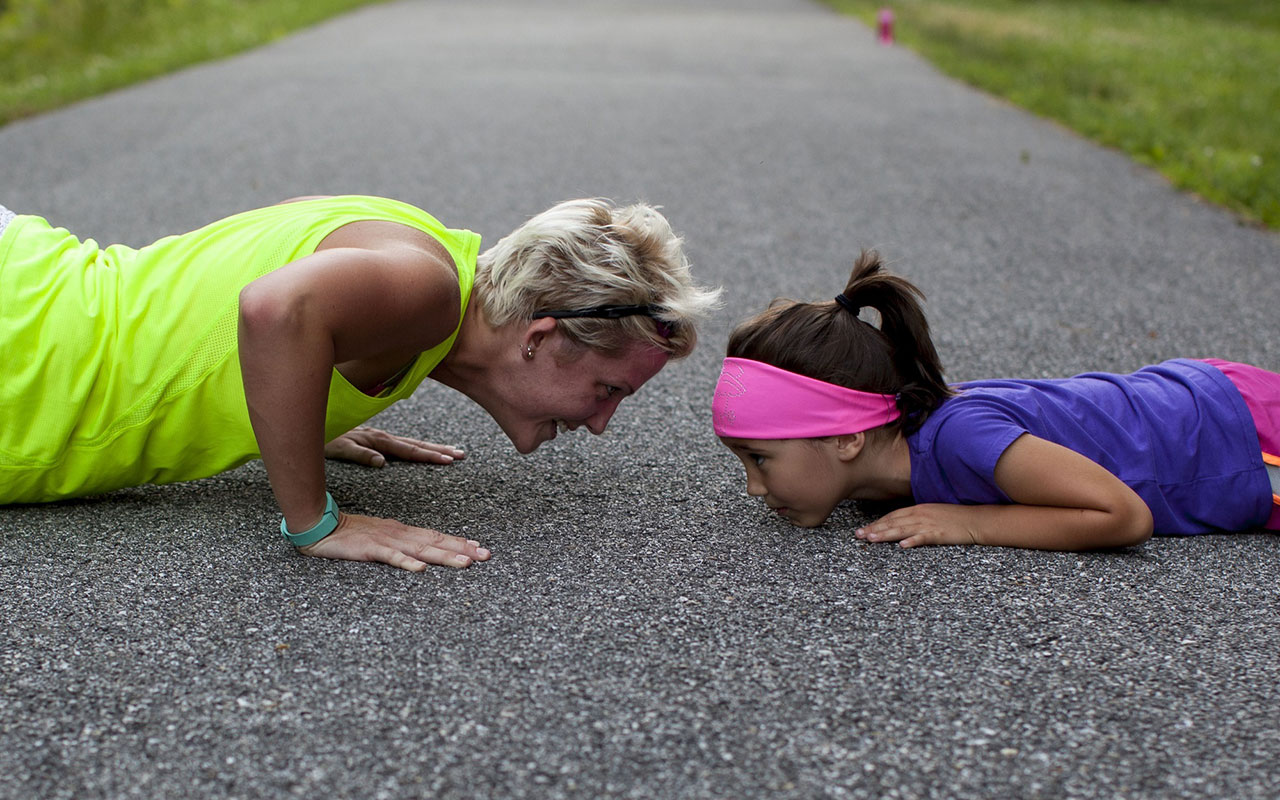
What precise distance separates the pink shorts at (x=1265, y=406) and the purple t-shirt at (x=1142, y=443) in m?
0.02

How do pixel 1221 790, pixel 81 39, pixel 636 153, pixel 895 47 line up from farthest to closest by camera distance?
pixel 895 47 < pixel 81 39 < pixel 636 153 < pixel 1221 790

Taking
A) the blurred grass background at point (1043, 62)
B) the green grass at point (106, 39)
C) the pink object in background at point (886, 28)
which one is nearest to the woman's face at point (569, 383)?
the blurred grass background at point (1043, 62)

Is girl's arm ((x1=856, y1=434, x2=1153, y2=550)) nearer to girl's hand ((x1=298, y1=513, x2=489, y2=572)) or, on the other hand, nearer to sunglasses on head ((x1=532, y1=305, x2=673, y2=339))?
sunglasses on head ((x1=532, y1=305, x2=673, y2=339))

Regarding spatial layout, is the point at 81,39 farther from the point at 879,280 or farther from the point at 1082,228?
the point at 879,280

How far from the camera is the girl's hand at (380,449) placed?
2996mm

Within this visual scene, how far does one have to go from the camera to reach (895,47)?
43.7 ft

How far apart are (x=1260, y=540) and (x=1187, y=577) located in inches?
14.3

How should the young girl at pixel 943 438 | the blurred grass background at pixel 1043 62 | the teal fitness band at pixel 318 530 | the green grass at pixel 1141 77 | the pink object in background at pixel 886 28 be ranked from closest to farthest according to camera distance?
1. the teal fitness band at pixel 318 530
2. the young girl at pixel 943 438
3. the green grass at pixel 1141 77
4. the blurred grass background at pixel 1043 62
5. the pink object in background at pixel 886 28

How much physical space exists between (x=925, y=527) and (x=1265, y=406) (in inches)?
33.7

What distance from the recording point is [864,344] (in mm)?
2557

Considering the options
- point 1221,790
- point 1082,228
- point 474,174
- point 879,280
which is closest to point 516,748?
point 1221,790

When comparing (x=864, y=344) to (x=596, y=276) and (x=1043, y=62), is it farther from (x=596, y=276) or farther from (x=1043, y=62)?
(x=1043, y=62)

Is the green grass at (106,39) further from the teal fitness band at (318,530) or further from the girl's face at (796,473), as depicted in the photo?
the girl's face at (796,473)

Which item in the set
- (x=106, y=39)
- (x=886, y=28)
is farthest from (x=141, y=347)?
(x=886, y=28)
